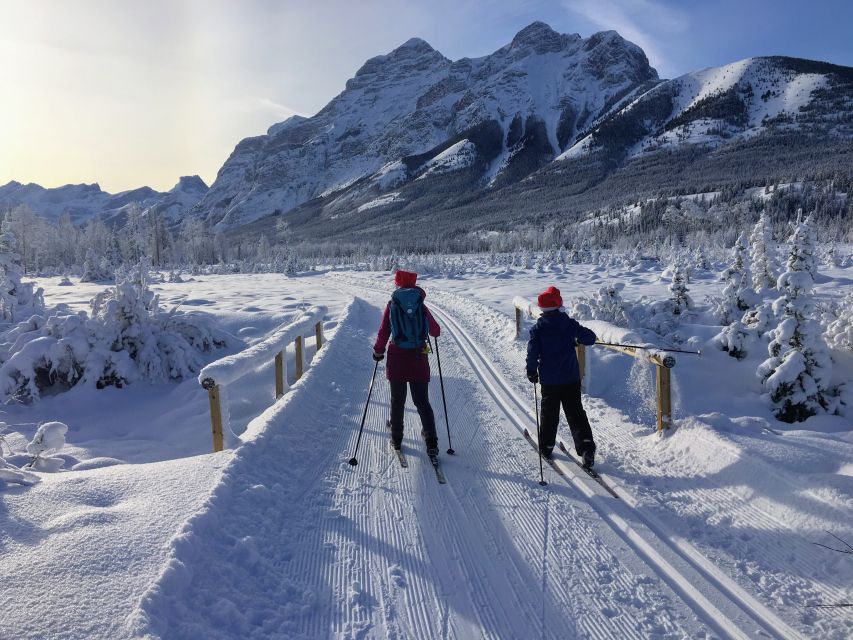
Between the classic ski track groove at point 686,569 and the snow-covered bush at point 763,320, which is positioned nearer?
the classic ski track groove at point 686,569

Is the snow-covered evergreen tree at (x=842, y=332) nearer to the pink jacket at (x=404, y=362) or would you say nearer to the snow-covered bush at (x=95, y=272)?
the pink jacket at (x=404, y=362)

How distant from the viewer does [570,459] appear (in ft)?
16.9

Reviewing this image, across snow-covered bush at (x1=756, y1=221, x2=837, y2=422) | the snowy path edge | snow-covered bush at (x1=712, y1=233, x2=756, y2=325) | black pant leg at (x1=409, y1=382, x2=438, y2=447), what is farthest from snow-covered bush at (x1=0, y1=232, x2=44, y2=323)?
snow-covered bush at (x1=712, y1=233, x2=756, y2=325)

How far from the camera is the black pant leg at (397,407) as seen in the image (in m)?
5.37

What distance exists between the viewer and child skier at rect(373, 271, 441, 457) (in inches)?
207

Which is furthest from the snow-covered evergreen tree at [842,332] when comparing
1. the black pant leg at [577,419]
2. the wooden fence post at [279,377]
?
the wooden fence post at [279,377]

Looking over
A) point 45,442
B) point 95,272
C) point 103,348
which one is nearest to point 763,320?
point 45,442

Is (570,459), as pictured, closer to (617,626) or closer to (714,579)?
(714,579)

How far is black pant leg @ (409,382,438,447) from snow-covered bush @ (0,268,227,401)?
745 centimetres

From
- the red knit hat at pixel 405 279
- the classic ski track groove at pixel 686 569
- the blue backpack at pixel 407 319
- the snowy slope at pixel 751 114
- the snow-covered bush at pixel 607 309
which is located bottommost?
the classic ski track groove at pixel 686 569

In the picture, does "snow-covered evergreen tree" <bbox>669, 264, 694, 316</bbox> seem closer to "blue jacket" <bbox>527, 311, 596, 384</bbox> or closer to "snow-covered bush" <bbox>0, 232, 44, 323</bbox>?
"blue jacket" <bbox>527, 311, 596, 384</bbox>

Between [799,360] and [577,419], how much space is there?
4975mm

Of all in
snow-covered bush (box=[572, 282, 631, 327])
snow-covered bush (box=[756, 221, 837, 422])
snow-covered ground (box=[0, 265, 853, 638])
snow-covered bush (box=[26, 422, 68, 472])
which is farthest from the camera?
snow-covered bush (box=[572, 282, 631, 327])

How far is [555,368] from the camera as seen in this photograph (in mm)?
5070
